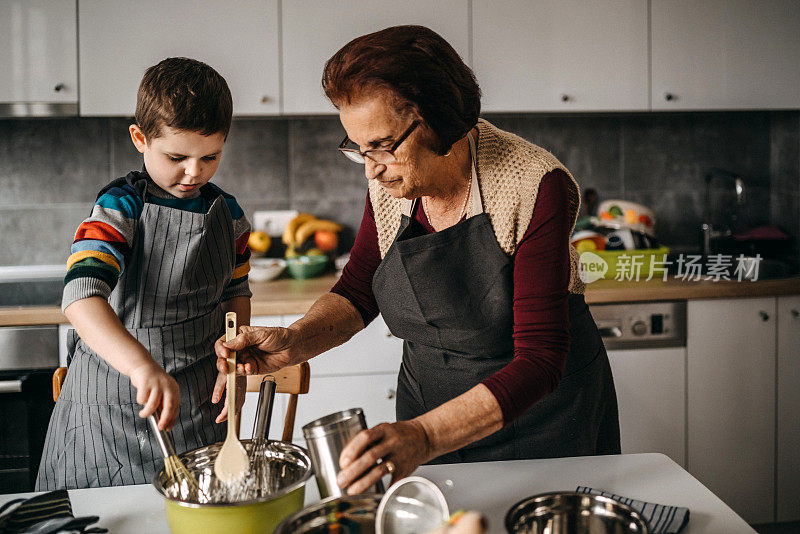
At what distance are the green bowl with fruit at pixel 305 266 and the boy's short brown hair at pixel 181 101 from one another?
1.23m

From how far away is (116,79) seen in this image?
2.33 meters

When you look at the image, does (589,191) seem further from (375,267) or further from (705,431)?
(375,267)

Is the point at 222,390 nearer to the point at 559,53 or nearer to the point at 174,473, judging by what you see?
the point at 174,473

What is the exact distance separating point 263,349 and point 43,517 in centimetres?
39

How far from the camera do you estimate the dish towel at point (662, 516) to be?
900 mm

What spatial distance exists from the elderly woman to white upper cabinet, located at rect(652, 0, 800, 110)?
1424 mm

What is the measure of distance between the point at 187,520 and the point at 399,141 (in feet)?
1.94

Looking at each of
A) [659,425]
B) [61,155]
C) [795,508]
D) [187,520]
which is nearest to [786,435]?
[795,508]

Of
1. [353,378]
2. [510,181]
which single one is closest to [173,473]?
[510,181]

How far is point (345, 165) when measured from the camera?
2748 mm

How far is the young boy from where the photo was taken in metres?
1.24

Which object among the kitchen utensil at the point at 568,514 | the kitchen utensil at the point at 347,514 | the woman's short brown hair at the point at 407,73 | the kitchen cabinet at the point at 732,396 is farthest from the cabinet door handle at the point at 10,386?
the kitchen cabinet at the point at 732,396

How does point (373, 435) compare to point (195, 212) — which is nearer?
point (373, 435)

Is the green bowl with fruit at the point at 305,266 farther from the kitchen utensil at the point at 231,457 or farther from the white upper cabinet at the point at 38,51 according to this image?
the kitchen utensil at the point at 231,457
